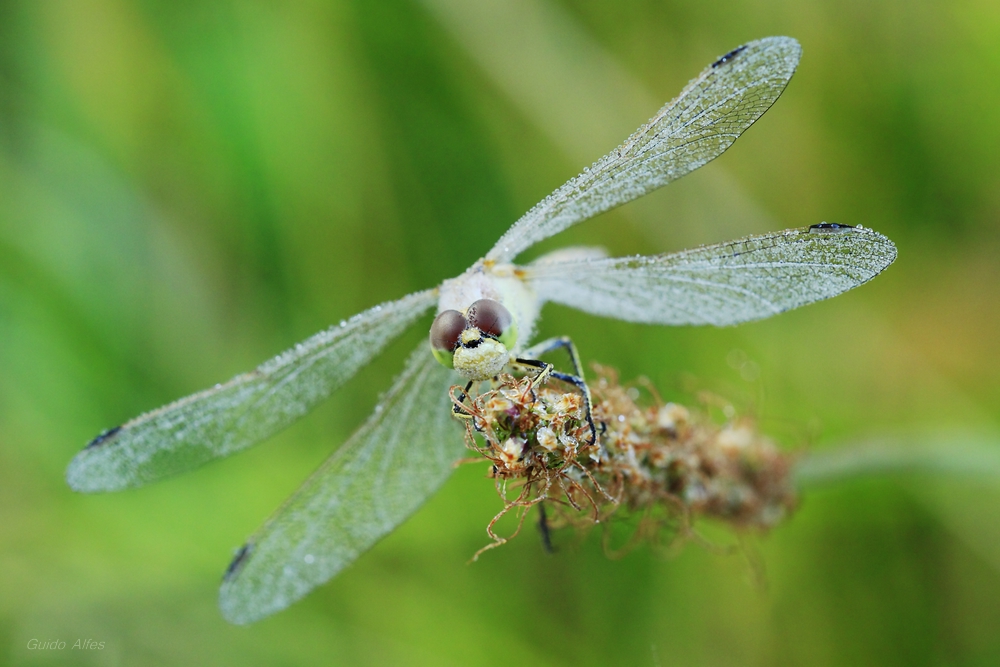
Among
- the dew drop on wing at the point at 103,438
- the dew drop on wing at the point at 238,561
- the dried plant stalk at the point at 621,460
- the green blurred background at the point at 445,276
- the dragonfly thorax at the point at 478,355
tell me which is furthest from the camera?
the green blurred background at the point at 445,276

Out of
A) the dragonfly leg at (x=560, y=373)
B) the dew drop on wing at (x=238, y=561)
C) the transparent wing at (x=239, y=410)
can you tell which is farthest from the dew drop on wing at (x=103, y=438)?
the dragonfly leg at (x=560, y=373)

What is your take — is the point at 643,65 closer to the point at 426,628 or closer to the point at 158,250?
the point at 158,250

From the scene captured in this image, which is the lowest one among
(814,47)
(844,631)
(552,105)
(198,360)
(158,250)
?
(844,631)

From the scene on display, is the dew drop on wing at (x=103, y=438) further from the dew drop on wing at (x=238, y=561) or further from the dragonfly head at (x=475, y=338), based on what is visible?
the dragonfly head at (x=475, y=338)

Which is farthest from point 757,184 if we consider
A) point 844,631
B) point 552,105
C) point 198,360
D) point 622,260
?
point 198,360

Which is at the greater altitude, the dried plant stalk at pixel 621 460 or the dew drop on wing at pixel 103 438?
the dew drop on wing at pixel 103 438

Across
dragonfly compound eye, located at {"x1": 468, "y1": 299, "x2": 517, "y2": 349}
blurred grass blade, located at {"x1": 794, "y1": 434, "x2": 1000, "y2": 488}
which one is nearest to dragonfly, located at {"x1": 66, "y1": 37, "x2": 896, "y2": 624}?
dragonfly compound eye, located at {"x1": 468, "y1": 299, "x2": 517, "y2": 349}
